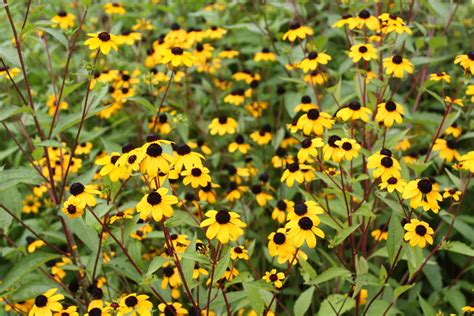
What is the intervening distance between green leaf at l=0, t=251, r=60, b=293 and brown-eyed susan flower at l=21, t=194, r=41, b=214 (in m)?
1.03

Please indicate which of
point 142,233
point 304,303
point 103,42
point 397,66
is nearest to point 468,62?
point 397,66

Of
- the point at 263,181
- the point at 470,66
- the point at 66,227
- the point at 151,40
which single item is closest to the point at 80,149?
the point at 66,227

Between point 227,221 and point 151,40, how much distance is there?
9.83 feet

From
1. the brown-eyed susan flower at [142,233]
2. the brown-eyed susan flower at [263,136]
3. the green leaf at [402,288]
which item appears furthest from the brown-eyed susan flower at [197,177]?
the brown-eyed susan flower at [263,136]

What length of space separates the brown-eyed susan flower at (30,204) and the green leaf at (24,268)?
3.38 ft

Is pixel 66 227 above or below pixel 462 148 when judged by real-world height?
above

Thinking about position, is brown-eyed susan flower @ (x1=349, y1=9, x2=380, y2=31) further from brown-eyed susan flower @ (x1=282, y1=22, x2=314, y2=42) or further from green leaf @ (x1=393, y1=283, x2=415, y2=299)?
green leaf @ (x1=393, y1=283, x2=415, y2=299)

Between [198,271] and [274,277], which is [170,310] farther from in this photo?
[274,277]

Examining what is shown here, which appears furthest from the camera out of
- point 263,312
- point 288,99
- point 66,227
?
point 288,99

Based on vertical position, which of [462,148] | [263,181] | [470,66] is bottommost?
[462,148]

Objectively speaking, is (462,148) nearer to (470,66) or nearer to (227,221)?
(470,66)

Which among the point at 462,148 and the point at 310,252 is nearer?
the point at 310,252

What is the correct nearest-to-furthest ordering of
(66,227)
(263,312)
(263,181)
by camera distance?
(263,312) → (66,227) → (263,181)

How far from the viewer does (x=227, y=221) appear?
1.86 metres
